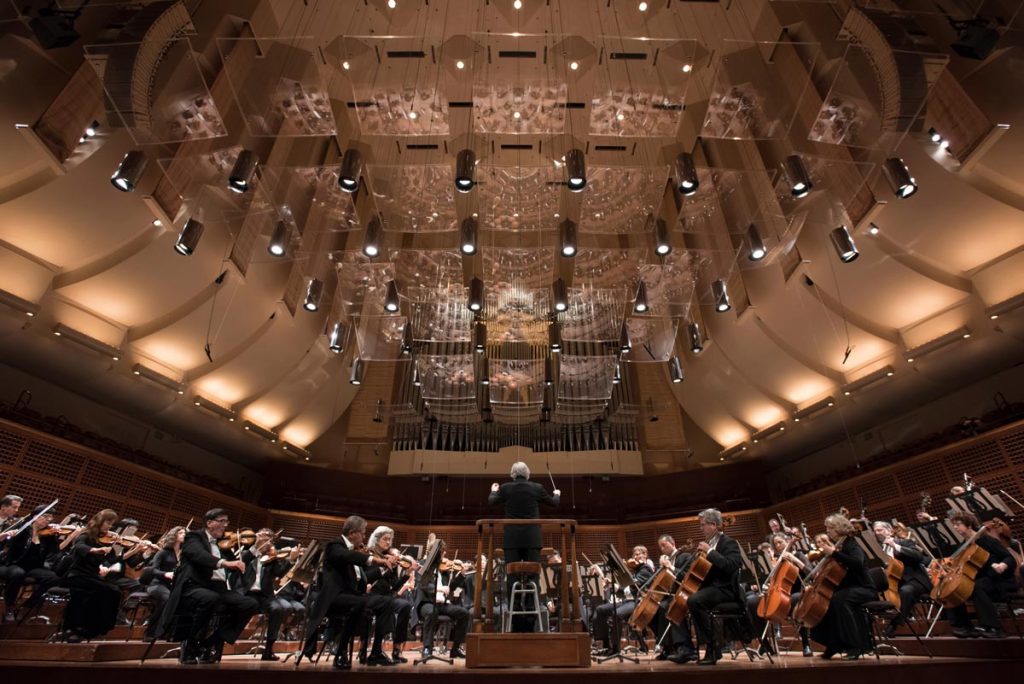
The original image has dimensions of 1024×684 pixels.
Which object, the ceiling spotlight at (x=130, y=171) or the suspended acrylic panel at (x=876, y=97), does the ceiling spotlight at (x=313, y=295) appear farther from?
the suspended acrylic panel at (x=876, y=97)

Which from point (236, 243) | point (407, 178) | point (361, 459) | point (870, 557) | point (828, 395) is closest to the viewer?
point (870, 557)

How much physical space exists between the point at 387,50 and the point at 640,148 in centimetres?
447

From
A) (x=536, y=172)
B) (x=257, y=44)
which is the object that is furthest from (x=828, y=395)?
(x=257, y=44)

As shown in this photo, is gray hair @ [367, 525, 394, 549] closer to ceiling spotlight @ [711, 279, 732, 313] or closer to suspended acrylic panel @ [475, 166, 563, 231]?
suspended acrylic panel @ [475, 166, 563, 231]

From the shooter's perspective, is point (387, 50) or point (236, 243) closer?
point (387, 50)

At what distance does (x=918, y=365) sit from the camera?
9.30 metres

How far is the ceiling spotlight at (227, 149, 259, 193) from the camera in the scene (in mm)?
5559

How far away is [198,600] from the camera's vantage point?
4.36 metres

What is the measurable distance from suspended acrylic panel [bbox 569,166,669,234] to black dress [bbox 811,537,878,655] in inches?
193

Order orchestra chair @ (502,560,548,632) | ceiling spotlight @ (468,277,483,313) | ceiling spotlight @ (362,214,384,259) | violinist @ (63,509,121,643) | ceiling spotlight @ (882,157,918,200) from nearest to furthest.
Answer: orchestra chair @ (502,560,548,632)
violinist @ (63,509,121,643)
ceiling spotlight @ (882,157,918,200)
ceiling spotlight @ (362,214,384,259)
ceiling spotlight @ (468,277,483,313)

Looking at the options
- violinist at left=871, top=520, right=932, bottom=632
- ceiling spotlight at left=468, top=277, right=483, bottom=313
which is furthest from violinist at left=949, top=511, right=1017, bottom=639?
ceiling spotlight at left=468, top=277, right=483, bottom=313

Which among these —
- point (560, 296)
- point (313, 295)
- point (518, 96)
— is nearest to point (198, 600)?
point (313, 295)

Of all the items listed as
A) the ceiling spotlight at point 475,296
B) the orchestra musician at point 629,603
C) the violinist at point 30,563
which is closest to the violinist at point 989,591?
the orchestra musician at point 629,603

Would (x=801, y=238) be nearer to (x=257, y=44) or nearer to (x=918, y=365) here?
(x=918, y=365)
